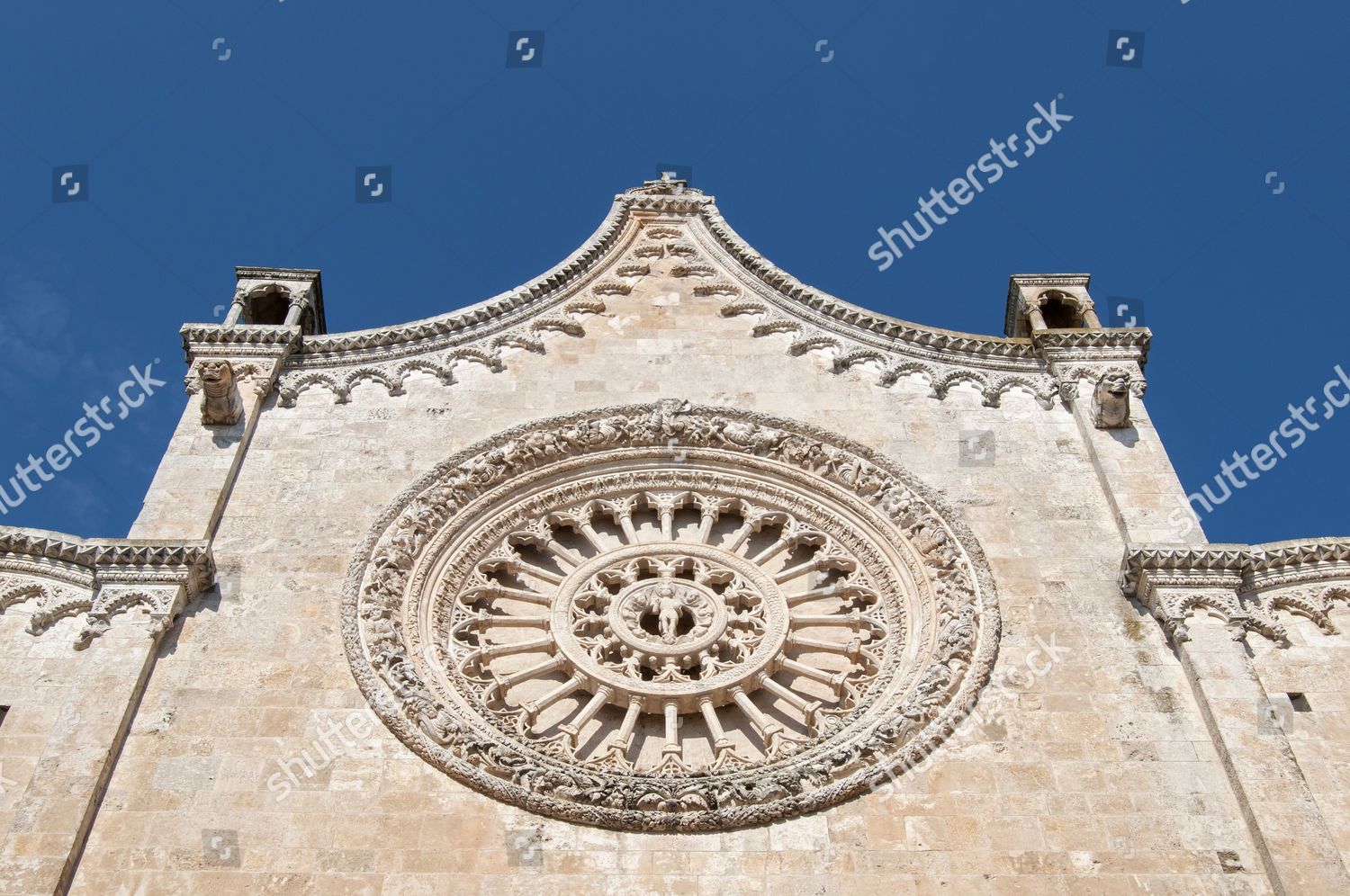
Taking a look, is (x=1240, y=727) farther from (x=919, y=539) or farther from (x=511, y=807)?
(x=511, y=807)

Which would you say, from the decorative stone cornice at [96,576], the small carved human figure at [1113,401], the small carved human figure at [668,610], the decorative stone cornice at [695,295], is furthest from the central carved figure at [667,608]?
the small carved human figure at [1113,401]

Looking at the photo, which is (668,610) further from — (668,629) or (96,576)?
(96,576)

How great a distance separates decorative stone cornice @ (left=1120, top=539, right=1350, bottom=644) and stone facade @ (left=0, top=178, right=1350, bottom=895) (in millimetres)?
41

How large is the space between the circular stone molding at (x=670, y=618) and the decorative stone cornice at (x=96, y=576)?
1.70 metres

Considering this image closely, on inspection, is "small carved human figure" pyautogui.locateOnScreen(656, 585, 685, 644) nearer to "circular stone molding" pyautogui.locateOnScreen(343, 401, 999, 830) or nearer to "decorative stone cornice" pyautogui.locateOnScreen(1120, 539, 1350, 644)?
"circular stone molding" pyautogui.locateOnScreen(343, 401, 999, 830)

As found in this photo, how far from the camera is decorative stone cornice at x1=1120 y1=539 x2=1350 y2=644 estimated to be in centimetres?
1517

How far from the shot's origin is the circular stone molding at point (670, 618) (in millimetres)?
13773

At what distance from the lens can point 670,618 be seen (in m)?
15.9

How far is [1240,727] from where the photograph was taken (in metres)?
13.7

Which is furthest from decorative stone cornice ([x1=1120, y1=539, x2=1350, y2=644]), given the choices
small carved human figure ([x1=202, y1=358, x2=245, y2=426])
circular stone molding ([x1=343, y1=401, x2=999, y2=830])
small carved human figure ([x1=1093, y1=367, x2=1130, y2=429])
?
small carved human figure ([x1=202, y1=358, x2=245, y2=426])

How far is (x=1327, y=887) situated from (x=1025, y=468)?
6.38m

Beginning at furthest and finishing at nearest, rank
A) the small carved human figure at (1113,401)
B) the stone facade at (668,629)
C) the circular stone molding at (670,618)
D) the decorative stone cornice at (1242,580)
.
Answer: the small carved human figure at (1113,401) < the decorative stone cornice at (1242,580) < the circular stone molding at (670,618) < the stone facade at (668,629)

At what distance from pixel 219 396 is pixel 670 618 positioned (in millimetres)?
6175

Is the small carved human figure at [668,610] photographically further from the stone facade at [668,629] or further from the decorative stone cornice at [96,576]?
the decorative stone cornice at [96,576]
